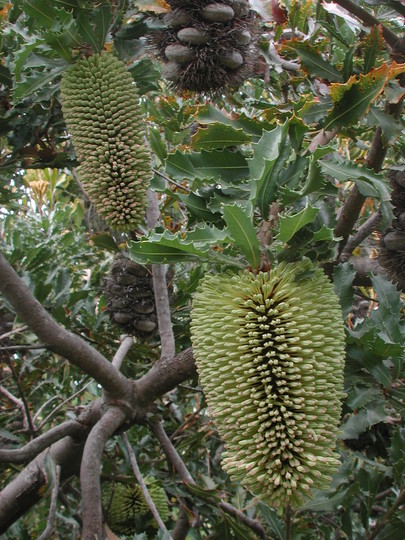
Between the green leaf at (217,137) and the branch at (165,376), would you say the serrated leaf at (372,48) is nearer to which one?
the green leaf at (217,137)

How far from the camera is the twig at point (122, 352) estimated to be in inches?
85.7

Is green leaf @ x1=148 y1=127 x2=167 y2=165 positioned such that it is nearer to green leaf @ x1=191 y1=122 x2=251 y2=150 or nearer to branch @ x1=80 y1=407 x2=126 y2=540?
green leaf @ x1=191 y1=122 x2=251 y2=150

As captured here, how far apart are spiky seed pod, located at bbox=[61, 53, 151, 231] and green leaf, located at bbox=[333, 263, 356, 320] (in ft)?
1.99

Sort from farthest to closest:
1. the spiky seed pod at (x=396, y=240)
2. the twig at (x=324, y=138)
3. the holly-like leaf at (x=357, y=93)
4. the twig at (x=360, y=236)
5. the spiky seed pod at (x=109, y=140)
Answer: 1. the twig at (x=360, y=236)
2. the spiky seed pod at (x=396, y=240)
3. the spiky seed pod at (x=109, y=140)
4. the twig at (x=324, y=138)
5. the holly-like leaf at (x=357, y=93)

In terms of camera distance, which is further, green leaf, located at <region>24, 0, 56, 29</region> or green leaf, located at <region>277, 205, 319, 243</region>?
green leaf, located at <region>24, 0, 56, 29</region>

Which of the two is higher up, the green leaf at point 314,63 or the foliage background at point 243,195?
the green leaf at point 314,63

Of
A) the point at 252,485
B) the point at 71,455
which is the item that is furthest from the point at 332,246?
the point at 71,455

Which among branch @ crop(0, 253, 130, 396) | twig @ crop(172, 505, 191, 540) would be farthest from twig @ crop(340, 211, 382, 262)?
twig @ crop(172, 505, 191, 540)

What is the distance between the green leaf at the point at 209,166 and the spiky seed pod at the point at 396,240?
2.69ft

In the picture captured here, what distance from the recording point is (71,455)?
2.31 metres

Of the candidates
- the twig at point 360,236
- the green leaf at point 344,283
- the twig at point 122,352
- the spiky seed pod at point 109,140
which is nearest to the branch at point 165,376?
the twig at point 122,352

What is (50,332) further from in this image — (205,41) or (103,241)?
(205,41)

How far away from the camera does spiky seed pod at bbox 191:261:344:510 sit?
3.43 feet

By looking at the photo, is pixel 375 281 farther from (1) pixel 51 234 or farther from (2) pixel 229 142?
(1) pixel 51 234
